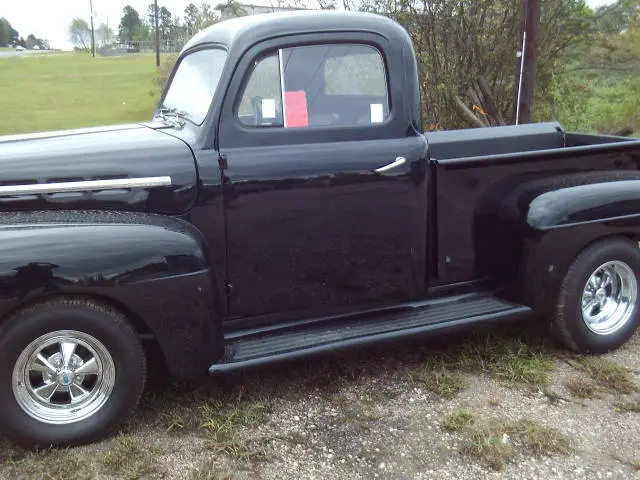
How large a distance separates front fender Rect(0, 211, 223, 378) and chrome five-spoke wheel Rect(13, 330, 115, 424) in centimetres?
21

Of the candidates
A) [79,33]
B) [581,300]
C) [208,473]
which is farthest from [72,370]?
[79,33]

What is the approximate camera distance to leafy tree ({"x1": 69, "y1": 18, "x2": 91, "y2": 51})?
81.9 meters

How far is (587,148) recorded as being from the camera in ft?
12.1

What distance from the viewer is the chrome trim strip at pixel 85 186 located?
2.82 m

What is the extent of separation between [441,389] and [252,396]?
985 millimetres

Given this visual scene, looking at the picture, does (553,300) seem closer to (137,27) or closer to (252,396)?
(252,396)

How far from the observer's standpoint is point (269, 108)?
10.5 ft

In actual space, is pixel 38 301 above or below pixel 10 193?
below

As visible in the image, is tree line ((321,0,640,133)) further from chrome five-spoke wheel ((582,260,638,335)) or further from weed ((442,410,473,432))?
weed ((442,410,473,432))

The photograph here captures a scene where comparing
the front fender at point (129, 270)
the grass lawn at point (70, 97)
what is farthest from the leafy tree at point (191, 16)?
the front fender at point (129, 270)

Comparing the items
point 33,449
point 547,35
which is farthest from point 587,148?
point 547,35

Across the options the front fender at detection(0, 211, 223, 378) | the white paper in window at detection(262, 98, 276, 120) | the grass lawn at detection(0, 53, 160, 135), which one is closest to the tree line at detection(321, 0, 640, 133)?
the white paper in window at detection(262, 98, 276, 120)

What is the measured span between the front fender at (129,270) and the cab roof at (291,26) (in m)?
0.98

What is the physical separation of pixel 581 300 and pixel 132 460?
8.44 feet
